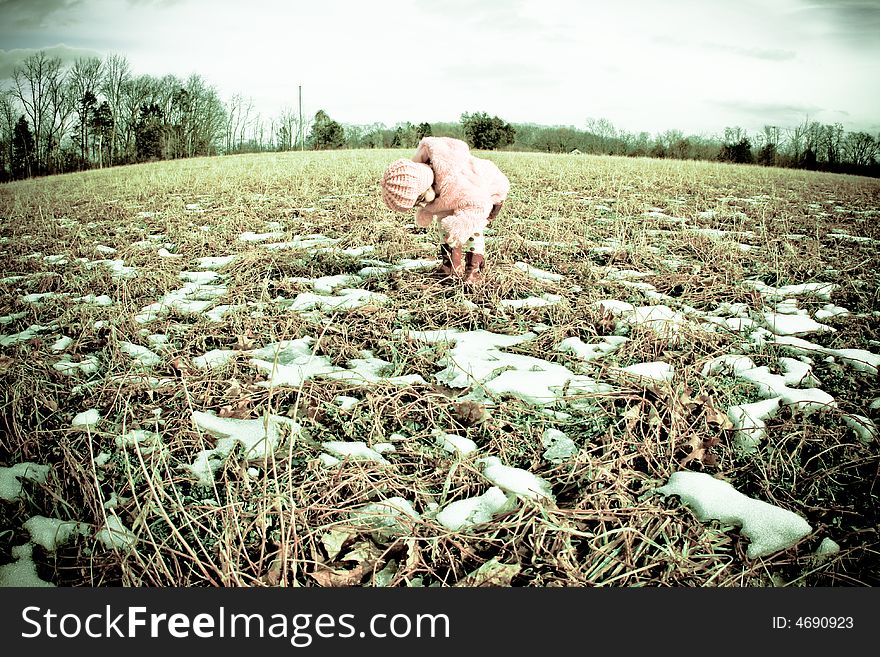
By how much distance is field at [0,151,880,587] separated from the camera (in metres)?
1.14

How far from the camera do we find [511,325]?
237 cm

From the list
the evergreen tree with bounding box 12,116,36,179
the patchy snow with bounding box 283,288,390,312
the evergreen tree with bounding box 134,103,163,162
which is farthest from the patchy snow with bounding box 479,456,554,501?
the evergreen tree with bounding box 134,103,163,162

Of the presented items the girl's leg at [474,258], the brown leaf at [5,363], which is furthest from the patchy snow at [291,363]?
the girl's leg at [474,258]

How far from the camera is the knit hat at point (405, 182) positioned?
2.34 meters

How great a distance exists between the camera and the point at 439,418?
64.5 inches

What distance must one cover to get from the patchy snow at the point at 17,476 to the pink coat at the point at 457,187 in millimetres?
1834

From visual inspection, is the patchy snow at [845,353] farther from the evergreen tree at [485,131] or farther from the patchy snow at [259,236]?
the evergreen tree at [485,131]

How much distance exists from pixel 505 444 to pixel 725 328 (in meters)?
1.43

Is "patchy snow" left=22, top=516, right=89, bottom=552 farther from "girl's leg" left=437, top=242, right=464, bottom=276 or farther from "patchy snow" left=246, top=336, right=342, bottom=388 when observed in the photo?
"girl's leg" left=437, top=242, right=464, bottom=276

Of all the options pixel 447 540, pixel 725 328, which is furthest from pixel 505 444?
pixel 725 328

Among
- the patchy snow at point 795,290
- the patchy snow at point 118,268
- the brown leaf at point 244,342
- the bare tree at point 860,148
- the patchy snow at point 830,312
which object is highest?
the bare tree at point 860,148

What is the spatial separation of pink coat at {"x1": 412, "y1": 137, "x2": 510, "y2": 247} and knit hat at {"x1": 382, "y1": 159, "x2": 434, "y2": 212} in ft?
0.26

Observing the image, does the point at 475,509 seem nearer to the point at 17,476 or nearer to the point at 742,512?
the point at 742,512

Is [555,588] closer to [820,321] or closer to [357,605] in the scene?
[357,605]
